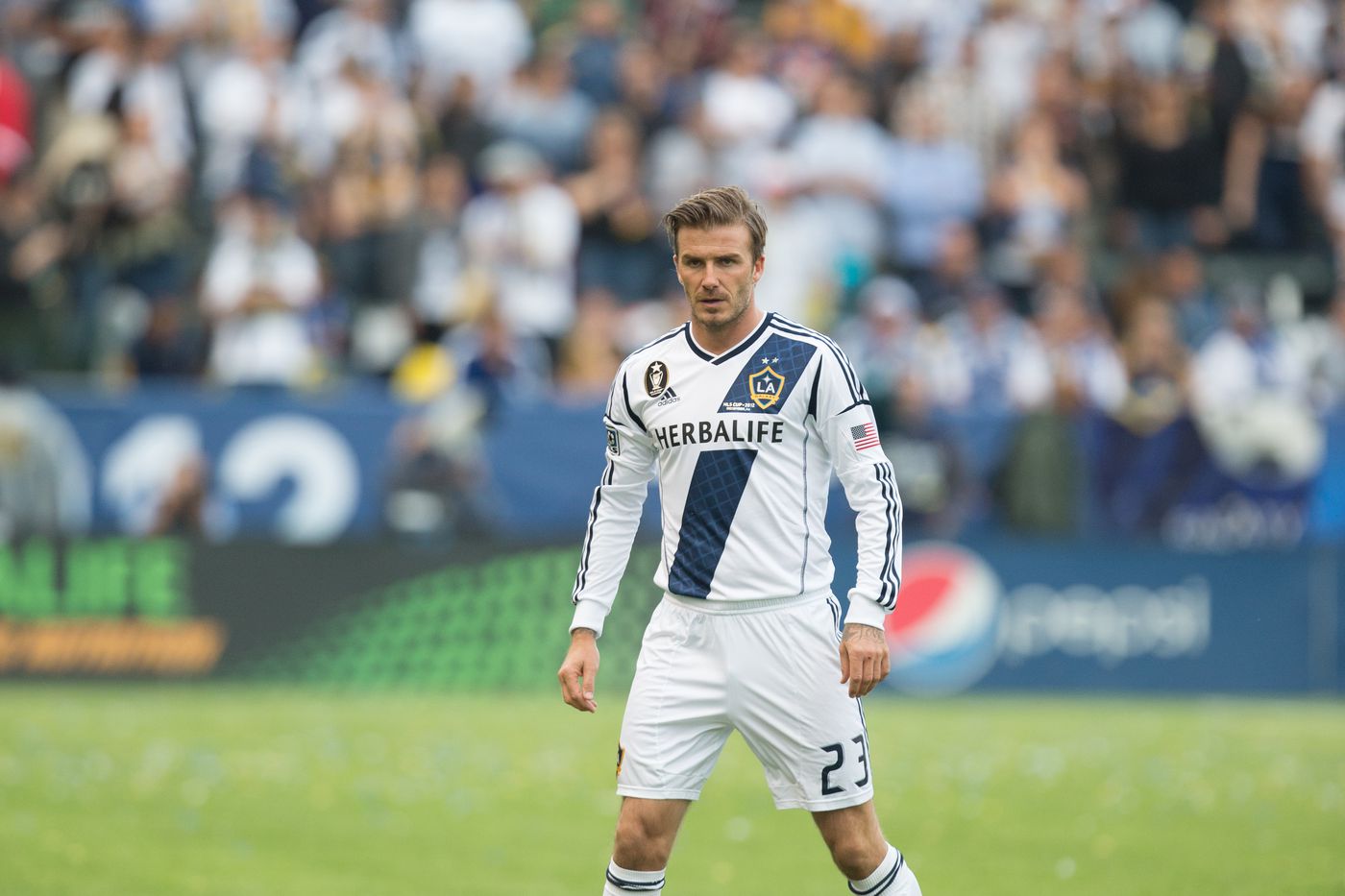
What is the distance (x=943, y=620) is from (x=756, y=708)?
392 inches

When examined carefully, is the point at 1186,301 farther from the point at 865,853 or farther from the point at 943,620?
the point at 865,853

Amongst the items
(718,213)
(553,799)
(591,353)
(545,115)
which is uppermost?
(545,115)

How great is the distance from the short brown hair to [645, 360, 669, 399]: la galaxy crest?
0.42 metres

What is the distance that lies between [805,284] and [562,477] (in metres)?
3.41

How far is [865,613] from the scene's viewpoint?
603 centimetres

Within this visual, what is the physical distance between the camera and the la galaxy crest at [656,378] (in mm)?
6395

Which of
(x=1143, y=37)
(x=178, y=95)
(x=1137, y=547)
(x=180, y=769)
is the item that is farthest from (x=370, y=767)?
(x=1143, y=37)

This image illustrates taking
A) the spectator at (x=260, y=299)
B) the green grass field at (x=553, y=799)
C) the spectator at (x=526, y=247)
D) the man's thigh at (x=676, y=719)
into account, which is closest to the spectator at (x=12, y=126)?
the spectator at (x=260, y=299)

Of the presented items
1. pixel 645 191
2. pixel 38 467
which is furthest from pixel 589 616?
pixel 645 191

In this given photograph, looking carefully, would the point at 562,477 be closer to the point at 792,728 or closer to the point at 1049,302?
the point at 1049,302

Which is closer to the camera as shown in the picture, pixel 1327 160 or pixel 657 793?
pixel 657 793

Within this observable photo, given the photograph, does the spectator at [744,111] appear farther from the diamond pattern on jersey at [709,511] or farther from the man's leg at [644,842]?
the man's leg at [644,842]

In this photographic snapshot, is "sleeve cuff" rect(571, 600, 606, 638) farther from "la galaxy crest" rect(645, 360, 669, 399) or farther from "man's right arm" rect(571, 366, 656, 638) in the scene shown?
"la galaxy crest" rect(645, 360, 669, 399)

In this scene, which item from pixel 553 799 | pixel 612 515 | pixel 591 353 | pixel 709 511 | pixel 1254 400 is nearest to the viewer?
pixel 709 511
